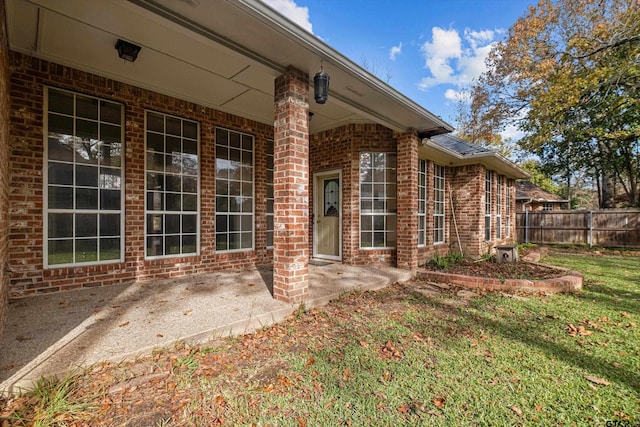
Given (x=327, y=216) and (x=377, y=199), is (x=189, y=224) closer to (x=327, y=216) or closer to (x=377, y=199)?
(x=327, y=216)

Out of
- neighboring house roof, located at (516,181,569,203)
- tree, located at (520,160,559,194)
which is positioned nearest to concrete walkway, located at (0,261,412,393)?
neighboring house roof, located at (516,181,569,203)

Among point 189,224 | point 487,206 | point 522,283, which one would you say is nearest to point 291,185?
point 189,224

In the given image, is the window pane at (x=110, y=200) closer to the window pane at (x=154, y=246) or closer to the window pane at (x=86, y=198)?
the window pane at (x=86, y=198)

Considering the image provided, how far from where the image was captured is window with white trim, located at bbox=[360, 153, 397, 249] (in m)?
6.28

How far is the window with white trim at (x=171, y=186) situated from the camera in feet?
15.2

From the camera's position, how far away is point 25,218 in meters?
3.53

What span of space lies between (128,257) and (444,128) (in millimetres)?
6022

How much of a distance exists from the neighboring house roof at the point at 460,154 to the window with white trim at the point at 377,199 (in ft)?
3.22

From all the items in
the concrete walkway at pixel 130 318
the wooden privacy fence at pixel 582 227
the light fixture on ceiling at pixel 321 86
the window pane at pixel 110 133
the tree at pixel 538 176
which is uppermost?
the tree at pixel 538 176

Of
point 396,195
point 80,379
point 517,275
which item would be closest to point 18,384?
point 80,379

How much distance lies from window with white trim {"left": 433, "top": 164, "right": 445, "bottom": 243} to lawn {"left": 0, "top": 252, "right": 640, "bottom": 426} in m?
4.04

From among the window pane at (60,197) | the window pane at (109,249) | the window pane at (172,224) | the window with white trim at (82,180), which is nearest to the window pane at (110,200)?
the window with white trim at (82,180)

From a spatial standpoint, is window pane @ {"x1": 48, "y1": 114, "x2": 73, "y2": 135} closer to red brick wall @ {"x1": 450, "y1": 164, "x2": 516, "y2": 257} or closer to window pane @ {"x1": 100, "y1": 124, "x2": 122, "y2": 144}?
window pane @ {"x1": 100, "y1": 124, "x2": 122, "y2": 144}

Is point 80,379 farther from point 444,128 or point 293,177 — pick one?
point 444,128
